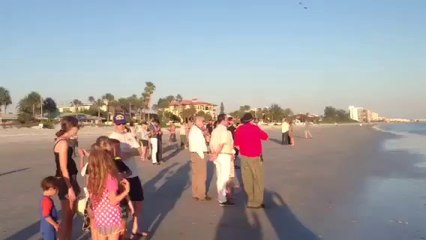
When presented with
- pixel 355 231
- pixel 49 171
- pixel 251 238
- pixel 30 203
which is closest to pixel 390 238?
pixel 355 231

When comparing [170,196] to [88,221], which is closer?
[88,221]

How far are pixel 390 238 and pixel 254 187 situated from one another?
9.10ft

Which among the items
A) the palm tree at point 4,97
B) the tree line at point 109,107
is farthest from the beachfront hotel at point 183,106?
the palm tree at point 4,97

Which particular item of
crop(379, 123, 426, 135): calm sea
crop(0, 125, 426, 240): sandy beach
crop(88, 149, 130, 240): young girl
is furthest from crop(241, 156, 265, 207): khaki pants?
crop(379, 123, 426, 135): calm sea

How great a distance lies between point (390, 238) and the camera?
6.16 meters

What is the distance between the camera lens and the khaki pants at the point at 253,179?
8359 millimetres

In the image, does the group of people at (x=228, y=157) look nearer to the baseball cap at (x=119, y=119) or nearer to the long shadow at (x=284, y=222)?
the long shadow at (x=284, y=222)

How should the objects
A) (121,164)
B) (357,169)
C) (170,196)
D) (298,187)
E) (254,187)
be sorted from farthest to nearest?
(357,169), (298,187), (170,196), (254,187), (121,164)

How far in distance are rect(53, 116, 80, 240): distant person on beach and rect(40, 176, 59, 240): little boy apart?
21cm

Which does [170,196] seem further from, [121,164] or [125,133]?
[121,164]

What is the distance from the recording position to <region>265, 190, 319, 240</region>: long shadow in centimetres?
637

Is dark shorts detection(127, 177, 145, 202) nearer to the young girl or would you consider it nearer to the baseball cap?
the baseball cap

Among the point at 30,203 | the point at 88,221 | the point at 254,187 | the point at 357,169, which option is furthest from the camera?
the point at 357,169

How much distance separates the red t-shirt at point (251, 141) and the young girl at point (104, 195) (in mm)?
4361
